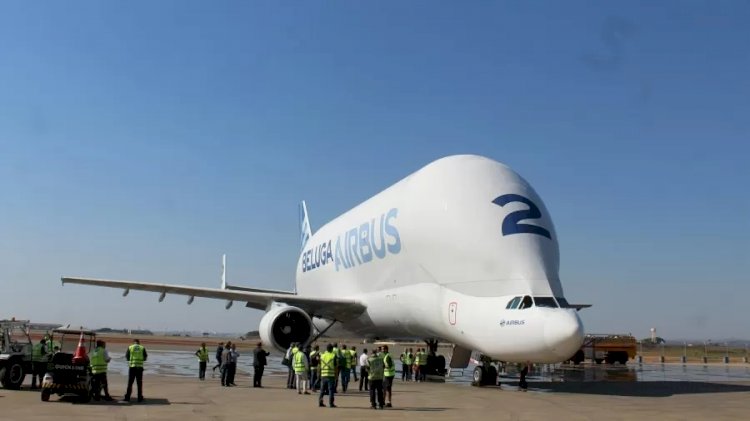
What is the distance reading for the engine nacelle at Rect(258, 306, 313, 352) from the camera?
80.2ft

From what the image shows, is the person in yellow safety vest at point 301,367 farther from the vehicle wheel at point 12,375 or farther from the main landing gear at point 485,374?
the vehicle wheel at point 12,375

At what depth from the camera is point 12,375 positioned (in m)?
18.2

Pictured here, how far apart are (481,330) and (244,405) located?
6.43 m

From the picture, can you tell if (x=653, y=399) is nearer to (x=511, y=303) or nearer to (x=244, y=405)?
(x=511, y=303)

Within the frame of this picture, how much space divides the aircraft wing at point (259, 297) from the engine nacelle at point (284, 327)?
1.14 m

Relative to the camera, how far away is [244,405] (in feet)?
49.9

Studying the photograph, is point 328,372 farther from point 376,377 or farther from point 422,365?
point 422,365

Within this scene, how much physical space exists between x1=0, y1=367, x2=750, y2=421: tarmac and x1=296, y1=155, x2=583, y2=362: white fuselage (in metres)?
1.59

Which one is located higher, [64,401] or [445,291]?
[445,291]

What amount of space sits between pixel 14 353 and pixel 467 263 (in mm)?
12274

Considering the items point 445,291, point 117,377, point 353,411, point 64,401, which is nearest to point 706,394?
point 445,291

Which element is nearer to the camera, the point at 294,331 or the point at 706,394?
the point at 706,394

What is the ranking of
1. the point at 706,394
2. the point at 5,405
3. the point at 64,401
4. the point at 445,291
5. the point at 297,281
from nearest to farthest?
the point at 5,405, the point at 64,401, the point at 706,394, the point at 445,291, the point at 297,281

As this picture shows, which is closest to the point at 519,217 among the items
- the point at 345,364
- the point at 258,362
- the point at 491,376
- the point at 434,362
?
the point at 491,376
